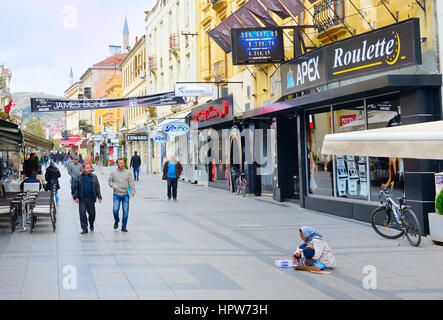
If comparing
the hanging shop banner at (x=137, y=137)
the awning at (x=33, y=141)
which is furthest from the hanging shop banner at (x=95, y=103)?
the hanging shop banner at (x=137, y=137)

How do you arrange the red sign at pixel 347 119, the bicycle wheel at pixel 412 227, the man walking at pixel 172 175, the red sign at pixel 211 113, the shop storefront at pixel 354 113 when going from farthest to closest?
the red sign at pixel 211 113
the man walking at pixel 172 175
the red sign at pixel 347 119
the shop storefront at pixel 354 113
the bicycle wheel at pixel 412 227

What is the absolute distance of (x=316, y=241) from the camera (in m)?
7.83

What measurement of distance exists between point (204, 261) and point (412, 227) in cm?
431

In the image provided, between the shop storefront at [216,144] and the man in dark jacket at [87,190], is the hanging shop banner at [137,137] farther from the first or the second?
the man in dark jacket at [87,190]

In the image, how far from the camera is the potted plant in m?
9.80

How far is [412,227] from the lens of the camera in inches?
391

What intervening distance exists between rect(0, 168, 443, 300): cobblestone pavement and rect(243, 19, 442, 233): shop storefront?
1120 millimetres

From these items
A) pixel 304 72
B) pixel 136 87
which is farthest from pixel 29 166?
pixel 136 87

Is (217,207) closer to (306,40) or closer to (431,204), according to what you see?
(306,40)

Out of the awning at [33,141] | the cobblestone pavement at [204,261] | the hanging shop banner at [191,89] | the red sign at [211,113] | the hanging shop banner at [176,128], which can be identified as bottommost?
the cobblestone pavement at [204,261]

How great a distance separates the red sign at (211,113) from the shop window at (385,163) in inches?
456

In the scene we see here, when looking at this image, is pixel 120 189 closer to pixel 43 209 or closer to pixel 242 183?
pixel 43 209

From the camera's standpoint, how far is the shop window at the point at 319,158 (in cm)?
1516
